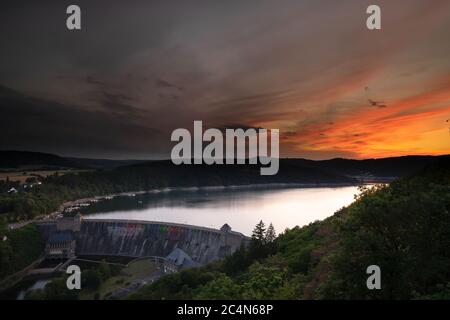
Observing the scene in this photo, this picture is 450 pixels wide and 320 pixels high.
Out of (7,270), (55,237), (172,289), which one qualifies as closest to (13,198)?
(55,237)

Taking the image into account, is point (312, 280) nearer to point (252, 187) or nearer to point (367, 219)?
point (367, 219)

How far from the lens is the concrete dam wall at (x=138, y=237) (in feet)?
125

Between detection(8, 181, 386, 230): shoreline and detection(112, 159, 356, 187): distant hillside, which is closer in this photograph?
detection(8, 181, 386, 230): shoreline

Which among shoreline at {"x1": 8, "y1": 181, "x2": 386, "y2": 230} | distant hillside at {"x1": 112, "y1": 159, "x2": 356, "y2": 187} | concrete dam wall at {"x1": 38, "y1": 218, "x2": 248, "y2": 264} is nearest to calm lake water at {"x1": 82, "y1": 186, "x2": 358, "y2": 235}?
shoreline at {"x1": 8, "y1": 181, "x2": 386, "y2": 230}

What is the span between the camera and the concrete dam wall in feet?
125

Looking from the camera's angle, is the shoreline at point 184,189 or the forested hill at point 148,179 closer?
the forested hill at point 148,179

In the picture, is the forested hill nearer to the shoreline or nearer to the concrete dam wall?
the shoreline

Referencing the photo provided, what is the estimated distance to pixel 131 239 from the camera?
45.0 m

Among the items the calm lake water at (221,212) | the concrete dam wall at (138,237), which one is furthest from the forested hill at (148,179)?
the concrete dam wall at (138,237)

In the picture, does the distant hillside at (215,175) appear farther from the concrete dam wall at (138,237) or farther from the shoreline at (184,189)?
the concrete dam wall at (138,237)

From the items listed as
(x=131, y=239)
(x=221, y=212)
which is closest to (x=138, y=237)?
(x=131, y=239)

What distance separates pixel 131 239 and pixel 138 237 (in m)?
1.10
